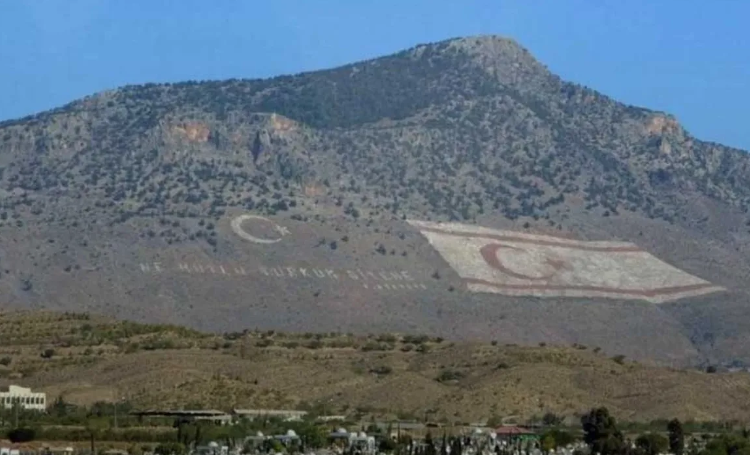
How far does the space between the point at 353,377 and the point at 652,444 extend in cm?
3749

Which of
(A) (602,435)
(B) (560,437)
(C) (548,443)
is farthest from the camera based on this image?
(B) (560,437)

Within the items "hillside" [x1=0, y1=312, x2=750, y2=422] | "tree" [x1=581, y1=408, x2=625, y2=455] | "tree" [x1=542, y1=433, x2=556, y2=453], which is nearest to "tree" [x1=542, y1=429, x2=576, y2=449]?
"tree" [x1=542, y1=433, x2=556, y2=453]

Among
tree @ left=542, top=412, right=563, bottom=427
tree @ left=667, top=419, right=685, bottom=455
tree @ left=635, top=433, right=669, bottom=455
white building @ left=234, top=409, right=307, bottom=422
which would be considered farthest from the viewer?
tree @ left=542, top=412, right=563, bottom=427

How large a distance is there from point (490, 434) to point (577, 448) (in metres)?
6.73

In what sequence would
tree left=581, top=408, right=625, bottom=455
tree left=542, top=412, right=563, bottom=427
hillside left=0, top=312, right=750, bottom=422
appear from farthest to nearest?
hillside left=0, top=312, right=750, bottom=422
tree left=542, top=412, right=563, bottom=427
tree left=581, top=408, right=625, bottom=455

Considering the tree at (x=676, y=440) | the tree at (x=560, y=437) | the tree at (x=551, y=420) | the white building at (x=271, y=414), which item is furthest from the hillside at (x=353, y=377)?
the tree at (x=676, y=440)

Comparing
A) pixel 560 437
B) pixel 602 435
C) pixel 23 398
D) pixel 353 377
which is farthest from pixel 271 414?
pixel 602 435

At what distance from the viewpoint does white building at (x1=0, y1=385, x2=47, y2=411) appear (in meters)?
129

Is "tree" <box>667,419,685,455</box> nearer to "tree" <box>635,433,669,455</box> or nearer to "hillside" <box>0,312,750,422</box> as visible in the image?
"tree" <box>635,433,669,455</box>

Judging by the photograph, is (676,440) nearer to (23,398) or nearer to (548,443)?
(548,443)

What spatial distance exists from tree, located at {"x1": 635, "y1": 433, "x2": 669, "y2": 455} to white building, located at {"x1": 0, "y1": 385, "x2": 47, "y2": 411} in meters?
34.5

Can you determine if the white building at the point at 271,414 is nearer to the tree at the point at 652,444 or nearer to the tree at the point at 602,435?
the tree at the point at 602,435

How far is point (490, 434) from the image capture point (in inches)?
4579

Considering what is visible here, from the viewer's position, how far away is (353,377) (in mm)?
144125
